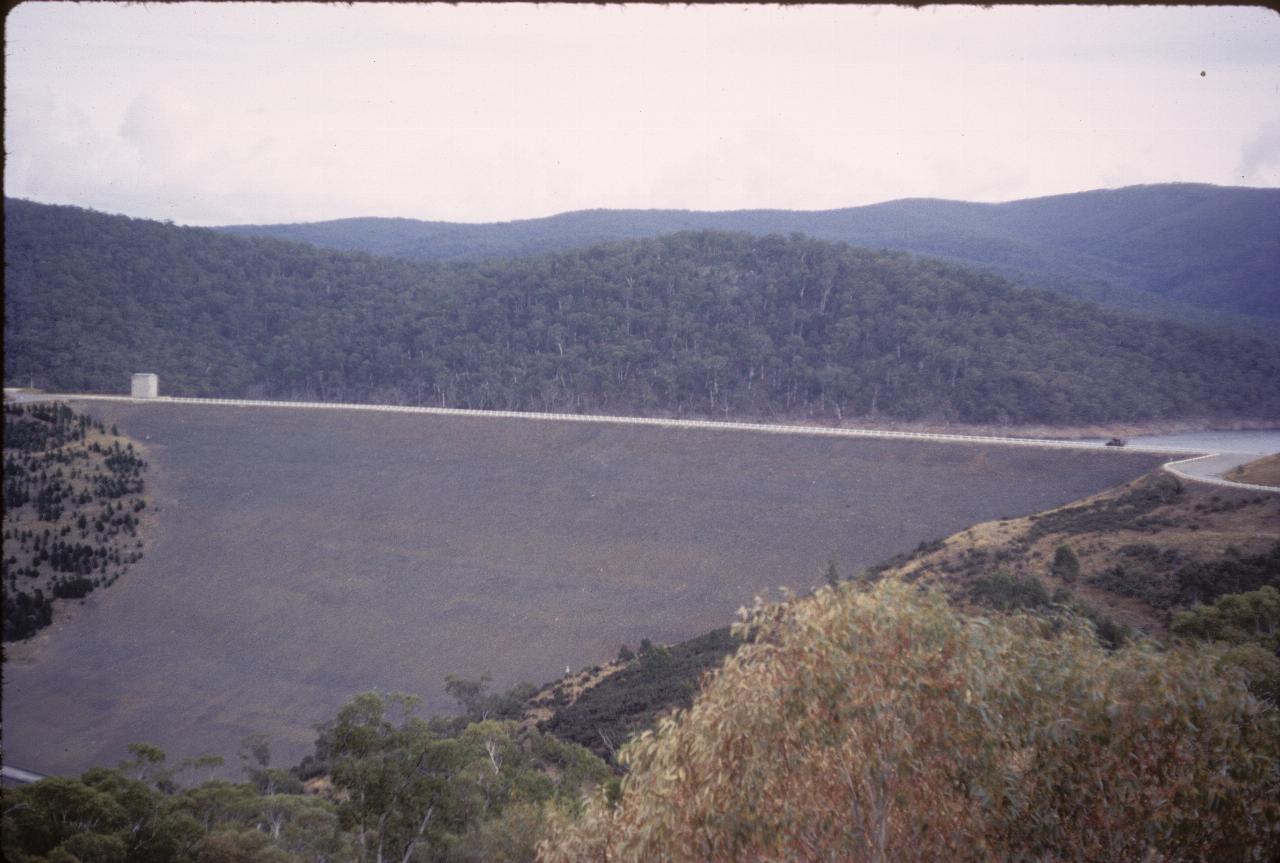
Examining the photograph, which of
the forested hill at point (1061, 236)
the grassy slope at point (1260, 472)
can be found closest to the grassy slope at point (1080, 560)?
the grassy slope at point (1260, 472)

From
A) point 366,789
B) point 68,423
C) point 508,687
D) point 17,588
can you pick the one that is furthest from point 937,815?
point 68,423

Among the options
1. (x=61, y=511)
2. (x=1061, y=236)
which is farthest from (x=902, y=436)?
(x=1061, y=236)

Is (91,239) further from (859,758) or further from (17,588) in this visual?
(859,758)

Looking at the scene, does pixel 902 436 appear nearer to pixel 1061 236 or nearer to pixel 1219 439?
pixel 1219 439

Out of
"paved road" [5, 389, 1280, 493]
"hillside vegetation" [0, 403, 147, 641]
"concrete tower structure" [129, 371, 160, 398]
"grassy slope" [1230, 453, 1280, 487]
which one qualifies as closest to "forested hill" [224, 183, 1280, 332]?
"paved road" [5, 389, 1280, 493]

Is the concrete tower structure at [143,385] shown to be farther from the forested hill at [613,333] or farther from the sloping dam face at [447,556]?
the sloping dam face at [447,556]

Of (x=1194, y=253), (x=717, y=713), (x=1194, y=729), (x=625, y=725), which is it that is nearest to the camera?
(x=1194, y=729)
